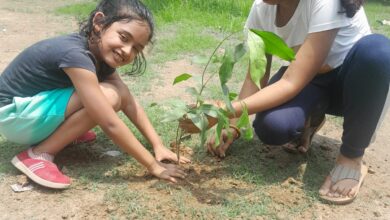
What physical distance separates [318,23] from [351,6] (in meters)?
0.16

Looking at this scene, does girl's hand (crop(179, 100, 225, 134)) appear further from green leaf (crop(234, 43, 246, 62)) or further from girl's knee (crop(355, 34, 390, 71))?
girl's knee (crop(355, 34, 390, 71))

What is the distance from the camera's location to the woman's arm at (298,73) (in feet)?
5.81

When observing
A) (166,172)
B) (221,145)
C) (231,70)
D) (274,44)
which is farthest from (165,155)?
(274,44)

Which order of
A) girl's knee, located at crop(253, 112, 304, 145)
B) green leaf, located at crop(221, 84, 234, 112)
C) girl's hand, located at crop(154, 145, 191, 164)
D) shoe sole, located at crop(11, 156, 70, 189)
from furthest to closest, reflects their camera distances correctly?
girl's hand, located at crop(154, 145, 191, 164) → girl's knee, located at crop(253, 112, 304, 145) → shoe sole, located at crop(11, 156, 70, 189) → green leaf, located at crop(221, 84, 234, 112)

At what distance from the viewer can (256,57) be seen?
4.74 ft

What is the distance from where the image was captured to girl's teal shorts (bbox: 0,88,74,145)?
1.84 metres

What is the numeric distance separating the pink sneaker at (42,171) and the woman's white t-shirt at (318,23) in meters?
1.08

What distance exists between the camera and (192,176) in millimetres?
1949

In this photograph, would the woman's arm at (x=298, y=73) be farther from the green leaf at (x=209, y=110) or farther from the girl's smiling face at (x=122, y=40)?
the girl's smiling face at (x=122, y=40)

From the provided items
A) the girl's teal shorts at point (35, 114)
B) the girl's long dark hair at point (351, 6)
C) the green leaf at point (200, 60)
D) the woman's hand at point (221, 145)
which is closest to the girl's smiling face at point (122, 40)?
the girl's teal shorts at point (35, 114)

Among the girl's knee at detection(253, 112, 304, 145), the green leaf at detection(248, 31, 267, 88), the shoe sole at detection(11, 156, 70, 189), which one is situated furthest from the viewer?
the girl's knee at detection(253, 112, 304, 145)

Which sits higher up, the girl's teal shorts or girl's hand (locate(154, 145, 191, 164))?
the girl's teal shorts

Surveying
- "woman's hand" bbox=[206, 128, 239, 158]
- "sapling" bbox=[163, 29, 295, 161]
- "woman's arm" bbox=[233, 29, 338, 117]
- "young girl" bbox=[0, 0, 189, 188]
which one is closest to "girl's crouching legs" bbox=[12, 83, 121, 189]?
"young girl" bbox=[0, 0, 189, 188]

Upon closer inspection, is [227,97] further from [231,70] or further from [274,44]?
[274,44]
